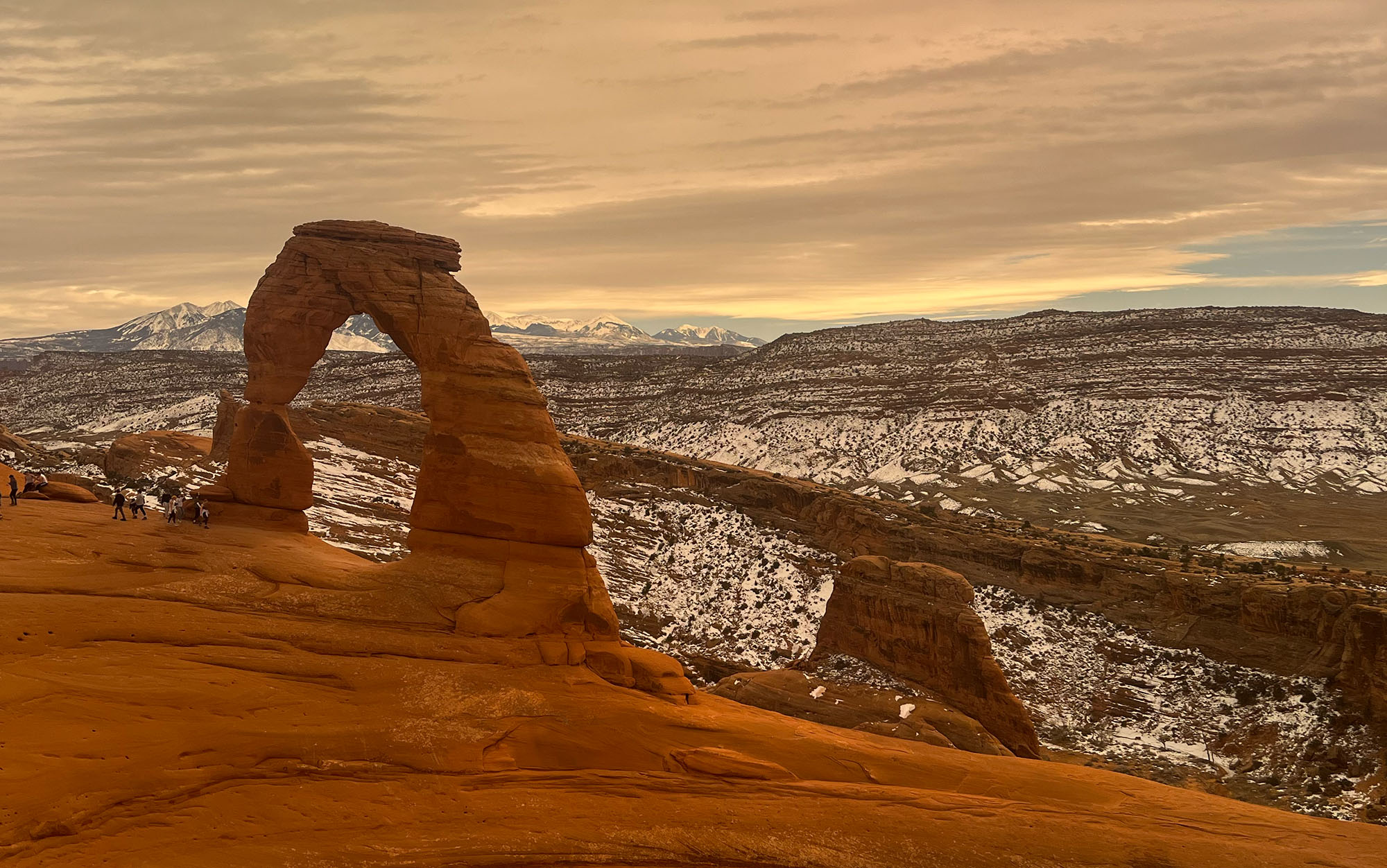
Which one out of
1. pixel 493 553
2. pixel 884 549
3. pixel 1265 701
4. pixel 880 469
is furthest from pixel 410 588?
pixel 880 469

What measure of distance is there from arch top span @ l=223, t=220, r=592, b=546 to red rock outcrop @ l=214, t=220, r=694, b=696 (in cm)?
4

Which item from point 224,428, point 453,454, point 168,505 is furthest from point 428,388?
point 224,428

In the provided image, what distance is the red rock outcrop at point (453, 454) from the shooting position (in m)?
22.8

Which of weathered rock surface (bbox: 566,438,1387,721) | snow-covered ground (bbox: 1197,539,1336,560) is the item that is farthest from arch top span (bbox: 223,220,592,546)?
snow-covered ground (bbox: 1197,539,1336,560)

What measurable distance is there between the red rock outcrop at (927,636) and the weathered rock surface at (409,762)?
1408 cm

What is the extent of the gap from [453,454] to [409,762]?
9.64 metres

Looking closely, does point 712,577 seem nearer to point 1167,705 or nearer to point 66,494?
point 1167,705

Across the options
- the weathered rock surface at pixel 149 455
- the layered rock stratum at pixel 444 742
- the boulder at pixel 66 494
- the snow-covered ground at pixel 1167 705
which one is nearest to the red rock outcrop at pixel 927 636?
the snow-covered ground at pixel 1167 705

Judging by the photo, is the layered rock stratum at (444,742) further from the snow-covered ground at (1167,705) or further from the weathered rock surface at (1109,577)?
the weathered rock surface at (1109,577)

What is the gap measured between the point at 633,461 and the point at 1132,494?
65.2 m

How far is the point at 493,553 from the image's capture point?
23.9 m

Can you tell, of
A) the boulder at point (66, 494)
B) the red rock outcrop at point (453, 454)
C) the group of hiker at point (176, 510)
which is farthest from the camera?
the boulder at point (66, 494)

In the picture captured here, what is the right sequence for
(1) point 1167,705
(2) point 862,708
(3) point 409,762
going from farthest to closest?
(1) point 1167,705 → (2) point 862,708 → (3) point 409,762

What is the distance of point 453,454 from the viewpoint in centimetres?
2448
